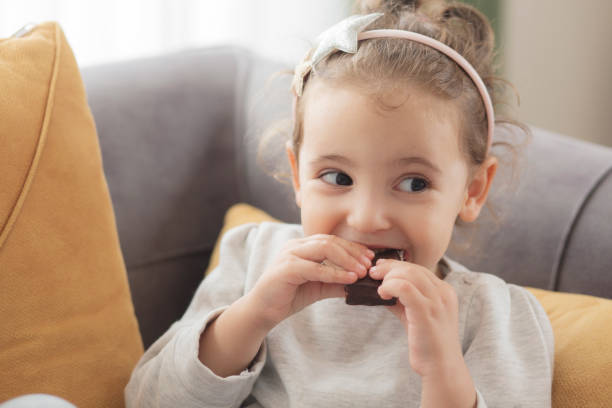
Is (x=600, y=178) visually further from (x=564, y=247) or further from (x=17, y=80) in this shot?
(x=17, y=80)

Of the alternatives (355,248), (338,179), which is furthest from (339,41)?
(355,248)

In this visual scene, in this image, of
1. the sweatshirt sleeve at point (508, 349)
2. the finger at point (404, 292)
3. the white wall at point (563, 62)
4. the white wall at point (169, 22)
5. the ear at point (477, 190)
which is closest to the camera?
the finger at point (404, 292)

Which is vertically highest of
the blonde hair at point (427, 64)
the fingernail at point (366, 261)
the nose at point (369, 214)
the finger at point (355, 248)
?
the blonde hair at point (427, 64)

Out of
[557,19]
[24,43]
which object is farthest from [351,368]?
[557,19]

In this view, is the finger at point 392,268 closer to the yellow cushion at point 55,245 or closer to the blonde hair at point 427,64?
the blonde hair at point 427,64

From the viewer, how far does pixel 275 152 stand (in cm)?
142

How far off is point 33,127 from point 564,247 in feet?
2.91

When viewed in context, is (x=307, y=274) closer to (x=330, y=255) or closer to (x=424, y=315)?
(x=330, y=255)

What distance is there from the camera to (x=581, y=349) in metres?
0.93

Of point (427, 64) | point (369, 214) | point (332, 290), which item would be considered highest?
point (427, 64)

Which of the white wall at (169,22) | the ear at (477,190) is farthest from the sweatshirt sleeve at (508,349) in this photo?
the white wall at (169,22)

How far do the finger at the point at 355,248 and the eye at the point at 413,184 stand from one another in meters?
0.10

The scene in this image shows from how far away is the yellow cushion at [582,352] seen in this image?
879 millimetres

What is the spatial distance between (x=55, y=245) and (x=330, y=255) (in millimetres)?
375
